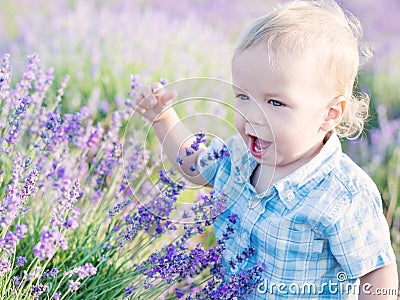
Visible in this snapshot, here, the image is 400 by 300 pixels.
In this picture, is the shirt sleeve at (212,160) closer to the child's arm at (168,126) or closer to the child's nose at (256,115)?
the child's arm at (168,126)

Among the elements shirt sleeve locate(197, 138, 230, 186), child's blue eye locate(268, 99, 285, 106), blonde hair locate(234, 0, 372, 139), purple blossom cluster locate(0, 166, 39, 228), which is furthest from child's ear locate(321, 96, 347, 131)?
purple blossom cluster locate(0, 166, 39, 228)

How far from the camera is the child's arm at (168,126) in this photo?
7.20ft

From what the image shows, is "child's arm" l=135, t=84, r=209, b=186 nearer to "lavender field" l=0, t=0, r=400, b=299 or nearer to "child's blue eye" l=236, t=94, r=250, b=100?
"lavender field" l=0, t=0, r=400, b=299

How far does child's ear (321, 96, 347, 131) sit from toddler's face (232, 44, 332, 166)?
20mm

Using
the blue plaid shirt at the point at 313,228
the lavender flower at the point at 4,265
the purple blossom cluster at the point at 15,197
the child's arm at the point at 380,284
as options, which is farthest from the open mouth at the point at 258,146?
the lavender flower at the point at 4,265

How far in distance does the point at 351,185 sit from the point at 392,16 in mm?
4441

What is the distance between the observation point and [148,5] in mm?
5570

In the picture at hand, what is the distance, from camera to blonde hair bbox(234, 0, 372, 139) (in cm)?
191

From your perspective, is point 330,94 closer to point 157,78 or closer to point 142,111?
point 142,111

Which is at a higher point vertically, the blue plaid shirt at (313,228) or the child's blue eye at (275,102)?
the child's blue eye at (275,102)

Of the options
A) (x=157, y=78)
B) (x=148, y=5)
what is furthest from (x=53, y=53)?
(x=148, y=5)

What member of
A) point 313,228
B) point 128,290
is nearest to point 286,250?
point 313,228

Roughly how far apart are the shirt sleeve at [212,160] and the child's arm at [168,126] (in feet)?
0.10

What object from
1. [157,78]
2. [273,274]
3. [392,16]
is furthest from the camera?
[392,16]
